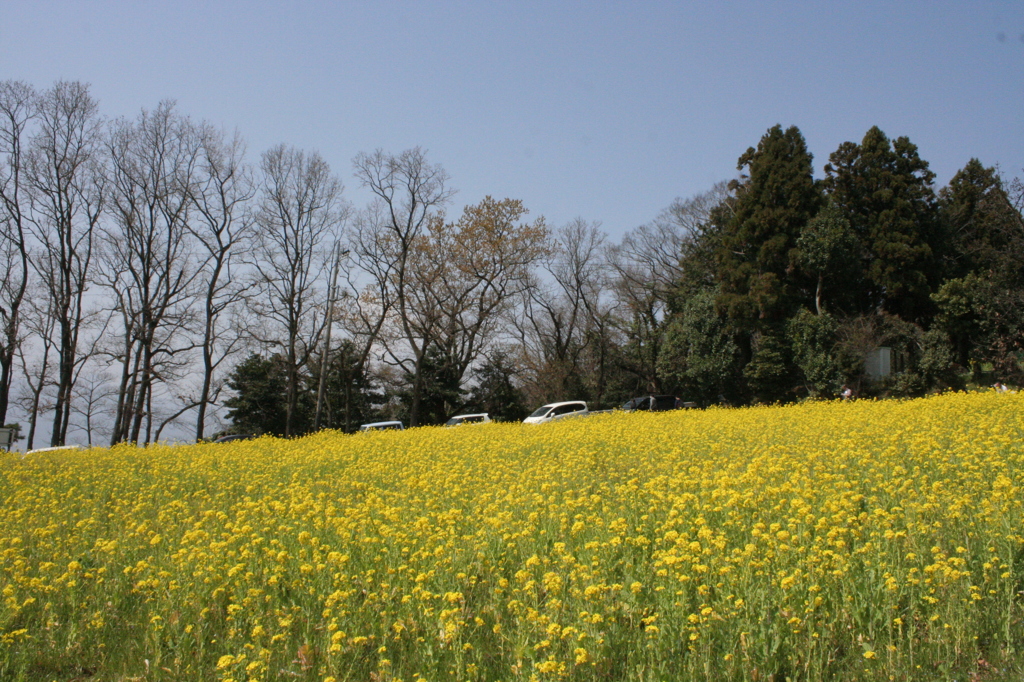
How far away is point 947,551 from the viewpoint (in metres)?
4.71

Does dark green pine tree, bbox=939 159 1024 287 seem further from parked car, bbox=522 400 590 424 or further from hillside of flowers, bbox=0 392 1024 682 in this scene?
hillside of flowers, bbox=0 392 1024 682

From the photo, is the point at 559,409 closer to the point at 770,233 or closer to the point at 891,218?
the point at 770,233

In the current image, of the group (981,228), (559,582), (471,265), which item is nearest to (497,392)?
(471,265)

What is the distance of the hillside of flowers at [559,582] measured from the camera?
3.79 m

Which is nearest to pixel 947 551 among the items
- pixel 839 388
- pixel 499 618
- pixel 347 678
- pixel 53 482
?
pixel 499 618

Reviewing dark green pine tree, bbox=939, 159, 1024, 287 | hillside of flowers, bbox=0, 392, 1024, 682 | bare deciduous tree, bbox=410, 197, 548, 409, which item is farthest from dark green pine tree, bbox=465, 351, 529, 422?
hillside of flowers, bbox=0, 392, 1024, 682

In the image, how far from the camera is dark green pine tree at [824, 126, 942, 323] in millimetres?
29312

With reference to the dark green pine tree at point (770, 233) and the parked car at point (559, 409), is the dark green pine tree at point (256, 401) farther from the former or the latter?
the dark green pine tree at point (770, 233)

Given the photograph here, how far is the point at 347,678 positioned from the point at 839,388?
27.5 m

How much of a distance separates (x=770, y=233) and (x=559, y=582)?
98.6ft

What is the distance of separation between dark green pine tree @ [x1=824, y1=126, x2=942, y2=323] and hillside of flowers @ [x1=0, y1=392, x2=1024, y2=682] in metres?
24.4

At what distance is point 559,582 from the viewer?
13.4 ft

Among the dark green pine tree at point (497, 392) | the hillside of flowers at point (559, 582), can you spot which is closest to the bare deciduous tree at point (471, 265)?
the dark green pine tree at point (497, 392)

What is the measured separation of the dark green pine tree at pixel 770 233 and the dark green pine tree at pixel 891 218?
161 centimetres
